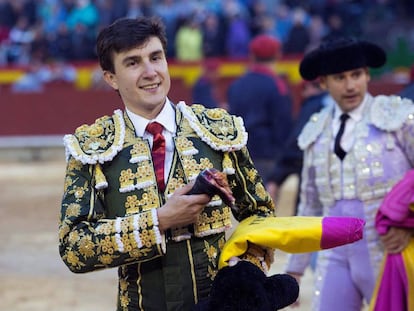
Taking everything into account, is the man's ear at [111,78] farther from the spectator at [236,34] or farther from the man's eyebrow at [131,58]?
the spectator at [236,34]

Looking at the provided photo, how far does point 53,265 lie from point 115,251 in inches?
226

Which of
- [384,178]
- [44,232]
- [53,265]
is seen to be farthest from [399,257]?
[44,232]

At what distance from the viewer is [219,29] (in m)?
18.1

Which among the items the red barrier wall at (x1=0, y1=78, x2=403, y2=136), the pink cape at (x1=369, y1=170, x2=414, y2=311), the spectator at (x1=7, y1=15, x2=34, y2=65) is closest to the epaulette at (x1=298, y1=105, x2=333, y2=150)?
the pink cape at (x1=369, y1=170, x2=414, y2=311)

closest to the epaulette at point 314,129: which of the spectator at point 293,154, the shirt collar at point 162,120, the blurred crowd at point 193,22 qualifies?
the spectator at point 293,154

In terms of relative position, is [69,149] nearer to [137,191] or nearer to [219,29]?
[137,191]

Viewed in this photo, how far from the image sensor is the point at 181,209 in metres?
2.84

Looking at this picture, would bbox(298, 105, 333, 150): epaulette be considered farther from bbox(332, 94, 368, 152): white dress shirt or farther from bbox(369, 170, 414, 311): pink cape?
bbox(369, 170, 414, 311): pink cape

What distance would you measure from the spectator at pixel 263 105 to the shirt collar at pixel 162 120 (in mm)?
4384

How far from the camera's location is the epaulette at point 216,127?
3.11 metres

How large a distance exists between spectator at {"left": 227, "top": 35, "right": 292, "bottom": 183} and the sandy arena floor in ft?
2.75

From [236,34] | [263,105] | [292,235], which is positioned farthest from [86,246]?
[236,34]

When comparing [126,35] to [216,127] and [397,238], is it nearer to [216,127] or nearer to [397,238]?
[216,127]

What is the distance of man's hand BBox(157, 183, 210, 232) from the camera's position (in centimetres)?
282
